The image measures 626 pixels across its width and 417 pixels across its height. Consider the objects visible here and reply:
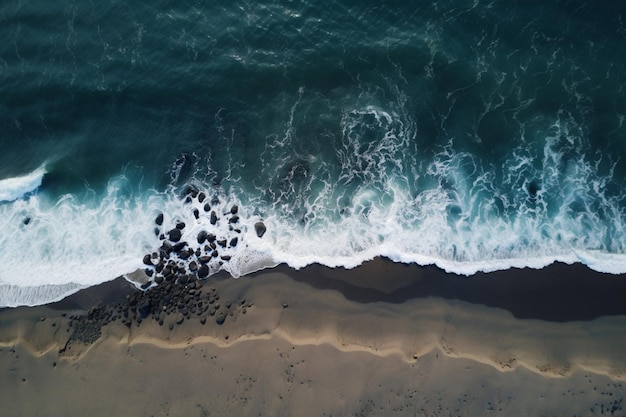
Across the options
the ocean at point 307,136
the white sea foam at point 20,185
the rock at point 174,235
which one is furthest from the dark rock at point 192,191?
the white sea foam at point 20,185

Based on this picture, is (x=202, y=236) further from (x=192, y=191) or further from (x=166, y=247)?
(x=192, y=191)

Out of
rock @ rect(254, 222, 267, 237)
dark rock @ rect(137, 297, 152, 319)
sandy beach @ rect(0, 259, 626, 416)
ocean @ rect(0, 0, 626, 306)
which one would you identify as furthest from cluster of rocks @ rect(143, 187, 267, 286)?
dark rock @ rect(137, 297, 152, 319)

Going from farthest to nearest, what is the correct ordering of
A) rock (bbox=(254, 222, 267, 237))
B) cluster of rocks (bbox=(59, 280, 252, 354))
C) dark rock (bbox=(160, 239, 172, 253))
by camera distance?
rock (bbox=(254, 222, 267, 237)) → dark rock (bbox=(160, 239, 172, 253)) → cluster of rocks (bbox=(59, 280, 252, 354))

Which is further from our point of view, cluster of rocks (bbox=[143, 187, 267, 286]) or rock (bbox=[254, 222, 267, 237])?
rock (bbox=[254, 222, 267, 237])

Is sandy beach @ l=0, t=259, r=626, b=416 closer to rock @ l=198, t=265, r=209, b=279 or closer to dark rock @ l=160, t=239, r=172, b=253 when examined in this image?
rock @ l=198, t=265, r=209, b=279

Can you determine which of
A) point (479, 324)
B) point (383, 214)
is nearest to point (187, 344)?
point (383, 214)
